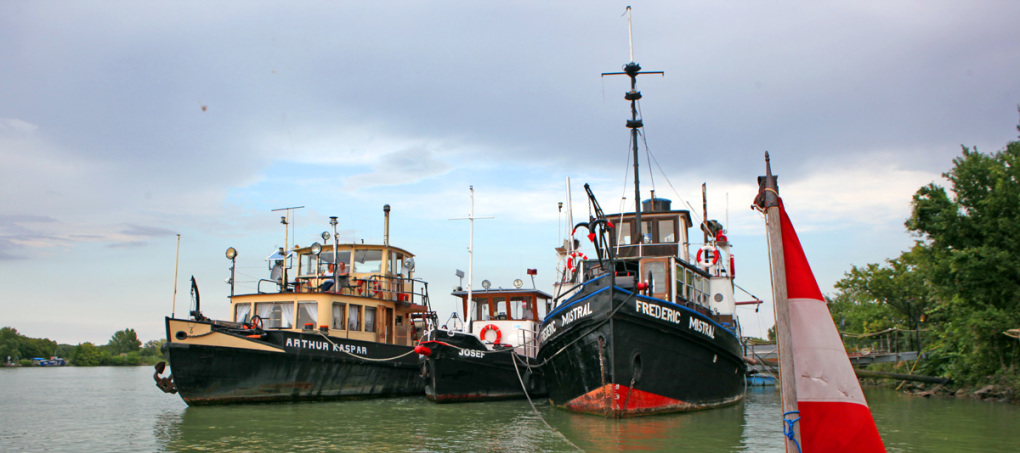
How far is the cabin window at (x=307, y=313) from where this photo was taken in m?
19.6

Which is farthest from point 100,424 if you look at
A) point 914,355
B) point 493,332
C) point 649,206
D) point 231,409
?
point 914,355

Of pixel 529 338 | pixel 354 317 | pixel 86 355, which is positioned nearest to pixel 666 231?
pixel 529 338

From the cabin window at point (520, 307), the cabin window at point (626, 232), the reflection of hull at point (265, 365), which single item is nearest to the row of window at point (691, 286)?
the cabin window at point (626, 232)

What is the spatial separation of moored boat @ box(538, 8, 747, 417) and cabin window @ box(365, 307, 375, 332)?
19.3 ft

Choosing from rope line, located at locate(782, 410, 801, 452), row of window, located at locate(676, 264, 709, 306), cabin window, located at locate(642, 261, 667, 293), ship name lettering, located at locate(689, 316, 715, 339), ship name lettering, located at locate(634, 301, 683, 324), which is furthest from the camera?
row of window, located at locate(676, 264, 709, 306)

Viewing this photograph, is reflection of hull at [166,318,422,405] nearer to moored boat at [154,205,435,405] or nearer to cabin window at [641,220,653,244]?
moored boat at [154,205,435,405]

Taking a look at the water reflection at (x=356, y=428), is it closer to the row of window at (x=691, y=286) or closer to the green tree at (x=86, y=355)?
the row of window at (x=691, y=286)

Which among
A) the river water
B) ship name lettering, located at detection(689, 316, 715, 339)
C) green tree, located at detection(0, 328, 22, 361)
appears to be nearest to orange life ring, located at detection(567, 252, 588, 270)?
the river water

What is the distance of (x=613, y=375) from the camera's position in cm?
1331

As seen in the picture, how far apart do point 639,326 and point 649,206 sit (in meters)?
10.6

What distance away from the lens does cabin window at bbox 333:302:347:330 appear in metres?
19.9

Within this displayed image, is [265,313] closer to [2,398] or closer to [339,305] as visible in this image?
[339,305]

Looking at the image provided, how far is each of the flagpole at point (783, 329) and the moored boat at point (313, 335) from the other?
1423 cm

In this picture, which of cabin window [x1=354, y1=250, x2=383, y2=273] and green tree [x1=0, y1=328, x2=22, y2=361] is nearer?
cabin window [x1=354, y1=250, x2=383, y2=273]
